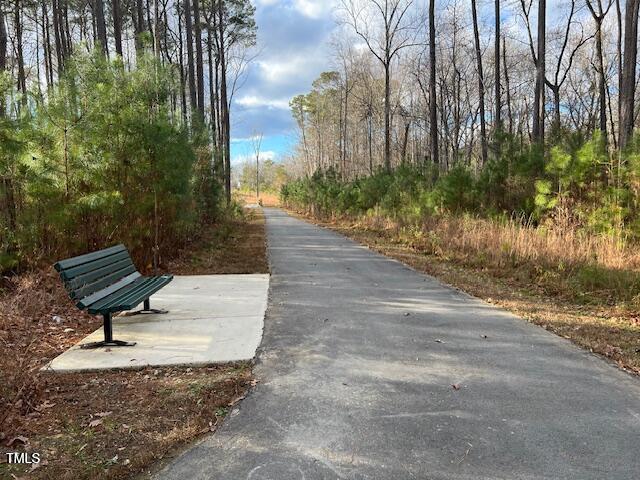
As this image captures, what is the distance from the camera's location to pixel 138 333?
5.03 m

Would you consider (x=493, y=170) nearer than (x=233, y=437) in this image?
No

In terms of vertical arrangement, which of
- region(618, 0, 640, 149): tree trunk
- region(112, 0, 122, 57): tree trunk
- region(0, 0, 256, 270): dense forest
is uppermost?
region(112, 0, 122, 57): tree trunk

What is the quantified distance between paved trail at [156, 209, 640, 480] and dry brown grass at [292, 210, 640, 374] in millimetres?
434

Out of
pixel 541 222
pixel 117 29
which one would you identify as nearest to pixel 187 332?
pixel 541 222

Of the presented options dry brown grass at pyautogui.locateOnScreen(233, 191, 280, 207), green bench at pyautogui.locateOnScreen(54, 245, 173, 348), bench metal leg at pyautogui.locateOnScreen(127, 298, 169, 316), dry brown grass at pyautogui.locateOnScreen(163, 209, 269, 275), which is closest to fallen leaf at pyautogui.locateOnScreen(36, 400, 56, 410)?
green bench at pyautogui.locateOnScreen(54, 245, 173, 348)

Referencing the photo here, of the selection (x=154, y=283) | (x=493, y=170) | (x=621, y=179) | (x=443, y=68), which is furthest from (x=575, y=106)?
(x=154, y=283)

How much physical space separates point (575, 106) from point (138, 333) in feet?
141

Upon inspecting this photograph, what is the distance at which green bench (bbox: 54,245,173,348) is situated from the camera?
14.2 ft

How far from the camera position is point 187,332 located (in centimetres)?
508

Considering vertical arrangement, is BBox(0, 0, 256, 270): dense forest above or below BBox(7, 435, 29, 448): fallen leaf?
above

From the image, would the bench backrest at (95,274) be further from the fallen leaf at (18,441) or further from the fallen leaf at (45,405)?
the fallen leaf at (18,441)

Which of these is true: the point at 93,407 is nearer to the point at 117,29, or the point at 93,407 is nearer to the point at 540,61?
the point at 117,29

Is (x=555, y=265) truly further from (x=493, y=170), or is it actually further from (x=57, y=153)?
(x=57, y=153)

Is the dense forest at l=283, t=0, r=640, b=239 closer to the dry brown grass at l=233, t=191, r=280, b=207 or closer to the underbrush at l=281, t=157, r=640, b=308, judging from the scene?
the underbrush at l=281, t=157, r=640, b=308
